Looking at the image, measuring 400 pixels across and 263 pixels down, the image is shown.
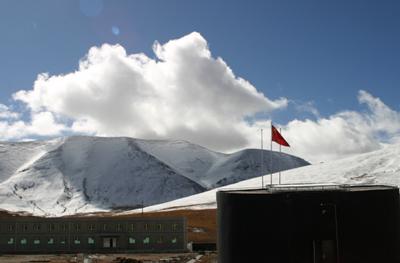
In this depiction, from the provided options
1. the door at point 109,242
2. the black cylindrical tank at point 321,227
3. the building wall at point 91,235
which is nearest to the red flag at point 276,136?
the black cylindrical tank at point 321,227

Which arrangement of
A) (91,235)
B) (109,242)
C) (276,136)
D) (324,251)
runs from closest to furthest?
(324,251) < (276,136) < (109,242) < (91,235)

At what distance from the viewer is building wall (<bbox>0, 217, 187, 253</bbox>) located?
103m

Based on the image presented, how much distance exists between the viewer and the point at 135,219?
10388 centimetres

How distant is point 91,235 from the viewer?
343 feet

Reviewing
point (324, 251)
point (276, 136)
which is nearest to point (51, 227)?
point (276, 136)

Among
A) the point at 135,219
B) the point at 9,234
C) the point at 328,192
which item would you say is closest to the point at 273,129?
the point at 328,192

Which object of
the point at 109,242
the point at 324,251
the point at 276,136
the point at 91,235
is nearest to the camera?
the point at 324,251

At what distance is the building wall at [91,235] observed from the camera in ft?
337

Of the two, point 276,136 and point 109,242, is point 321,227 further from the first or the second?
point 109,242

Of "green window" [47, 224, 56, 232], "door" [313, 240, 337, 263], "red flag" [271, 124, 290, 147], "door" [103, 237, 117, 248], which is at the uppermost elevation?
"red flag" [271, 124, 290, 147]

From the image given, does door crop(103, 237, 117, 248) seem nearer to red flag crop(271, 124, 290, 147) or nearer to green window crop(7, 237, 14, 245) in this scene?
green window crop(7, 237, 14, 245)

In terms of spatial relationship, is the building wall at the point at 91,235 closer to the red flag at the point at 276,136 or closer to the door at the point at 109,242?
the door at the point at 109,242

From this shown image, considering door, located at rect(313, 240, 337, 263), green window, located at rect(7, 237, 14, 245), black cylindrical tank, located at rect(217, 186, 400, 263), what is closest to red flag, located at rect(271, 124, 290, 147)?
black cylindrical tank, located at rect(217, 186, 400, 263)

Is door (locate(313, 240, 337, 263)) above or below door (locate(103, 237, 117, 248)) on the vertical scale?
above
